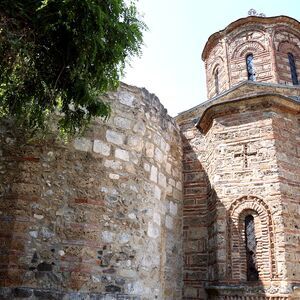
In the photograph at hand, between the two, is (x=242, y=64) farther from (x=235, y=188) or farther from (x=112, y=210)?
(x=112, y=210)

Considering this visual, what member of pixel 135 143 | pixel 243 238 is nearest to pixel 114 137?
pixel 135 143

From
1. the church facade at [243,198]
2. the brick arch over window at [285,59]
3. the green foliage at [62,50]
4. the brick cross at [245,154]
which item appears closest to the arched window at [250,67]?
the brick arch over window at [285,59]

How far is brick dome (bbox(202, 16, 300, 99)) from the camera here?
1163cm

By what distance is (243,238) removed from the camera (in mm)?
6562

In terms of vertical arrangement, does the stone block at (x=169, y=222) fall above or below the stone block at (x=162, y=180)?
below

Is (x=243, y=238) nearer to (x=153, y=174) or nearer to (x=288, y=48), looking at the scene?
(x=153, y=174)

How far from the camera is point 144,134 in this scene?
6.39m

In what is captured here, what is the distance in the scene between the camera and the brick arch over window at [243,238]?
6.23 meters

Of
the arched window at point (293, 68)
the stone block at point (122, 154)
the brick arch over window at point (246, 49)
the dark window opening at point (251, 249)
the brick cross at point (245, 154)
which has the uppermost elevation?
the brick arch over window at point (246, 49)

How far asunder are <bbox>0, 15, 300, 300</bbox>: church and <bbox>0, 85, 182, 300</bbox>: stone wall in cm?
1

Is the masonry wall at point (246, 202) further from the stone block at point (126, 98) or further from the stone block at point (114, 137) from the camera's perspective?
the stone block at point (114, 137)

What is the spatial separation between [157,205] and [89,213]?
1450mm

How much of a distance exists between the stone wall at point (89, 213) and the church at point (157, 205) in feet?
0.04

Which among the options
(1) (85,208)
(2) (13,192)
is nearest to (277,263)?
(1) (85,208)
